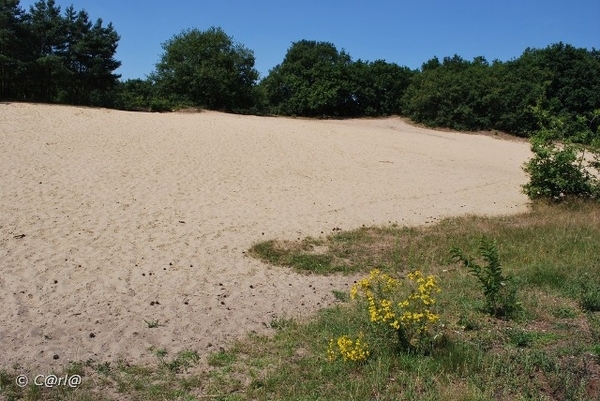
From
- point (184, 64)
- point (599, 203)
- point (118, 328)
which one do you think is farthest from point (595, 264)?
point (184, 64)

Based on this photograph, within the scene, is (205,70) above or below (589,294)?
above

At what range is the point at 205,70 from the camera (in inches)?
1226

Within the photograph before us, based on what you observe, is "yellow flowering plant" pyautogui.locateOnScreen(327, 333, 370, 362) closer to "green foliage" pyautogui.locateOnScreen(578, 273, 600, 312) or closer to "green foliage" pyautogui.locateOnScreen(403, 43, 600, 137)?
"green foliage" pyautogui.locateOnScreen(578, 273, 600, 312)

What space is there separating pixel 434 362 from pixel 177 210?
759 centimetres

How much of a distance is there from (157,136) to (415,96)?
18.4 meters

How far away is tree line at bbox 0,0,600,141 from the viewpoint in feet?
86.5

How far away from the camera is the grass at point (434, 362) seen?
423cm

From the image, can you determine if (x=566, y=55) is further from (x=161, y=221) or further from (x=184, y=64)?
(x=161, y=221)

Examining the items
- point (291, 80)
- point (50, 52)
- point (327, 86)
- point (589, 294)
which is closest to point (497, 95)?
point (327, 86)

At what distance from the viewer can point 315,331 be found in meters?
5.56

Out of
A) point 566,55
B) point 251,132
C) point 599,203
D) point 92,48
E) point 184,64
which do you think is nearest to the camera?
point 599,203

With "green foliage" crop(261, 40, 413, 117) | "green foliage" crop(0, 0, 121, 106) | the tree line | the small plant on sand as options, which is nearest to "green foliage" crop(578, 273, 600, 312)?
the small plant on sand

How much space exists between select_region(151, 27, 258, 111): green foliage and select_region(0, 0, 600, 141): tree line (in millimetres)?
62

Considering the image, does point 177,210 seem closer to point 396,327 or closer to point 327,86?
point 396,327
